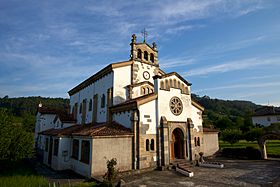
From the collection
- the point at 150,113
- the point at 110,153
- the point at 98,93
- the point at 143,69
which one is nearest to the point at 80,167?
the point at 110,153

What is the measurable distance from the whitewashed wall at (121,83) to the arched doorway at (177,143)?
7.11 m

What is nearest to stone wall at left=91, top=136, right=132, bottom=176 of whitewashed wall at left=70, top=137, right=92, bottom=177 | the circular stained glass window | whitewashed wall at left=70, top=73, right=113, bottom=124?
whitewashed wall at left=70, top=137, right=92, bottom=177

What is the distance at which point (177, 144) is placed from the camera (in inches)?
846

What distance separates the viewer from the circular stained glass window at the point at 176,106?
2033cm

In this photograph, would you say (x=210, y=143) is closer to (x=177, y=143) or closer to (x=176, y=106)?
(x=177, y=143)

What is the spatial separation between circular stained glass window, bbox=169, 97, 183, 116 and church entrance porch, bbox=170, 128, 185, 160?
2063mm

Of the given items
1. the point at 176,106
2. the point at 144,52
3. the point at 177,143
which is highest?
the point at 144,52

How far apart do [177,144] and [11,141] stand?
1627 centimetres

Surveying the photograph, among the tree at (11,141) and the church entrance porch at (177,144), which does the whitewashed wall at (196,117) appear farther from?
the tree at (11,141)

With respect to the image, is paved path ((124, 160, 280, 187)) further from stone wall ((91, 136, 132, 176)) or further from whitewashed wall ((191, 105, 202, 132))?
whitewashed wall ((191, 105, 202, 132))

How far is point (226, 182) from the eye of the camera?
1323 centimetres

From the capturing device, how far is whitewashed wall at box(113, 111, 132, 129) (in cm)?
1860

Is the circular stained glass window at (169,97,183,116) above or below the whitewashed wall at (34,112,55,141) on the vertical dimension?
above

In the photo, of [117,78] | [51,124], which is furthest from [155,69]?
[51,124]
